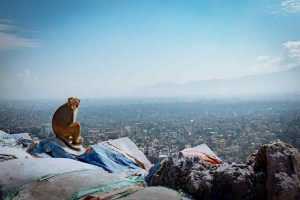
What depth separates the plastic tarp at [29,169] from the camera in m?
3.96

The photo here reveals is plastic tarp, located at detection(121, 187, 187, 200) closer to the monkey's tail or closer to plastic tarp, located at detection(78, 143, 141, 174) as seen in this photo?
plastic tarp, located at detection(78, 143, 141, 174)

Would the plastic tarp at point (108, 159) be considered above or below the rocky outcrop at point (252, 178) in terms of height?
below

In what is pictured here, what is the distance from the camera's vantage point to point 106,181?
3615 mm

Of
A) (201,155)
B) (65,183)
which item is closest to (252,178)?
(201,155)

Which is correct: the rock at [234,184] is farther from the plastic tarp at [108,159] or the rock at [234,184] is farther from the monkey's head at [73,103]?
the monkey's head at [73,103]

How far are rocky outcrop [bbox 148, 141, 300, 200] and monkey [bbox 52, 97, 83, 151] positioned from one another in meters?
3.63

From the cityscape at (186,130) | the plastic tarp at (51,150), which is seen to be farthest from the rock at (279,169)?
the plastic tarp at (51,150)

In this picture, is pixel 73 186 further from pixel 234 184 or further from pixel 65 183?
pixel 234 184

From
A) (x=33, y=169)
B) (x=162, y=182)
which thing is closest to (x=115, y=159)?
(x=33, y=169)

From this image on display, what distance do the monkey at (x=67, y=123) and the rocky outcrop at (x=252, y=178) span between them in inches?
143

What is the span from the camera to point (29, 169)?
4.12 m

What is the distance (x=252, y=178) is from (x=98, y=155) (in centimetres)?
304

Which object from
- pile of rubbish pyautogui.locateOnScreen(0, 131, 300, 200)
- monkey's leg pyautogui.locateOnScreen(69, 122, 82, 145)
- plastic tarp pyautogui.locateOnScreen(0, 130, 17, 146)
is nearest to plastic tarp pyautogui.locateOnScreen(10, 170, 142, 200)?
pile of rubbish pyautogui.locateOnScreen(0, 131, 300, 200)

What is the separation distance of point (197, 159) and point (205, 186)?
21.4 inches
